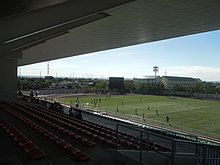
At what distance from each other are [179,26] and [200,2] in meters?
4.78

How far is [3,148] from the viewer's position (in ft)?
24.8

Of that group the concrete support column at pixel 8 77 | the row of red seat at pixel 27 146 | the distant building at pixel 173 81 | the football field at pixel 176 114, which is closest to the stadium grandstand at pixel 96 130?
the row of red seat at pixel 27 146

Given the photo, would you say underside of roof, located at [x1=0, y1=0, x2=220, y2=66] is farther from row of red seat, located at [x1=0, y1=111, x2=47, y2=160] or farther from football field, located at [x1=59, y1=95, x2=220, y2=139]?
football field, located at [x1=59, y1=95, x2=220, y2=139]

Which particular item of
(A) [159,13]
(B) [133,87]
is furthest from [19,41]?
(B) [133,87]

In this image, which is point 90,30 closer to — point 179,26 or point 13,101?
point 179,26

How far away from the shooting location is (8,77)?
23703 mm

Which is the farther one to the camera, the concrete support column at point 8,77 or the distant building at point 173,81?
the distant building at point 173,81

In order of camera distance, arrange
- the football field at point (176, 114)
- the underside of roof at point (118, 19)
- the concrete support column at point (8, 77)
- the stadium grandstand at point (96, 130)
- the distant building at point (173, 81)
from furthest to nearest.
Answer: the distant building at point (173, 81), the football field at point (176, 114), the concrete support column at point (8, 77), the underside of roof at point (118, 19), the stadium grandstand at point (96, 130)

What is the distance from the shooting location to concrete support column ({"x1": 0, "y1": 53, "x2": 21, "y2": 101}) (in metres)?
23.2

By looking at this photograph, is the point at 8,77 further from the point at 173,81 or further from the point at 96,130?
the point at 173,81

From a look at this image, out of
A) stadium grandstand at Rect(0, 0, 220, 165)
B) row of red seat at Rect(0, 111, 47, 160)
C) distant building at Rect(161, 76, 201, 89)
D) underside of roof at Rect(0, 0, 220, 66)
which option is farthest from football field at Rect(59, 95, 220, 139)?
distant building at Rect(161, 76, 201, 89)

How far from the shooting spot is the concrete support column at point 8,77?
23234 mm

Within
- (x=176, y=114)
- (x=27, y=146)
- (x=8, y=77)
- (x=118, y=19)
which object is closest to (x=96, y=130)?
(x=27, y=146)

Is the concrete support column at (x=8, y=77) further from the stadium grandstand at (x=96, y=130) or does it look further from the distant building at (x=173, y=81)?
the distant building at (x=173, y=81)
